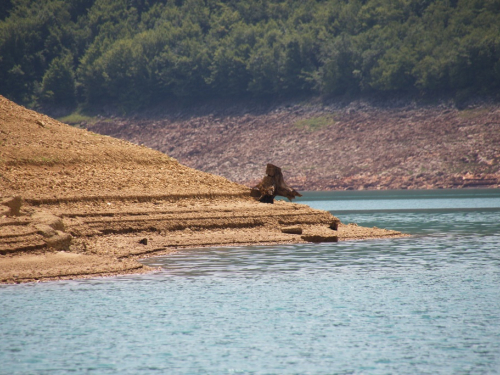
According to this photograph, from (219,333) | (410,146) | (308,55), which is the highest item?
(308,55)

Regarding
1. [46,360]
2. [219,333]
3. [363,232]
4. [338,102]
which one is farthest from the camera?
[338,102]

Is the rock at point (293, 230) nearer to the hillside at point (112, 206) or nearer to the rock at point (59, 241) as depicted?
the hillside at point (112, 206)

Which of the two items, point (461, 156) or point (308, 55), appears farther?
point (308, 55)

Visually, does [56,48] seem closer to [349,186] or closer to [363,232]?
[349,186]

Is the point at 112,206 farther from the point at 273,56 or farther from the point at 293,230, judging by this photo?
the point at 273,56

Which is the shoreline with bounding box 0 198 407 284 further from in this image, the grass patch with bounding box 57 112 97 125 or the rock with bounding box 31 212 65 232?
the grass patch with bounding box 57 112 97 125

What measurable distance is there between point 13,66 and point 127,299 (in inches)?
6737

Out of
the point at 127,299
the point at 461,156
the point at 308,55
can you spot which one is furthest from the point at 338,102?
the point at 127,299

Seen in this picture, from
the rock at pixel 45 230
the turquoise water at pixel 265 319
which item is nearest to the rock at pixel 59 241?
the rock at pixel 45 230

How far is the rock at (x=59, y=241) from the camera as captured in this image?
31575mm

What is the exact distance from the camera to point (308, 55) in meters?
174

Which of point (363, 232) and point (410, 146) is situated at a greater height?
point (410, 146)

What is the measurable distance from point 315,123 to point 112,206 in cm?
11721

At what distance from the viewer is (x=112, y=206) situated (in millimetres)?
42438
